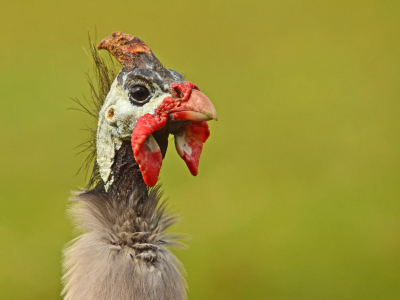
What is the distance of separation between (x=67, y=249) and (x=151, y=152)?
1.94 ft

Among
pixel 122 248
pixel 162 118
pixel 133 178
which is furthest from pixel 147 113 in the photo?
pixel 122 248

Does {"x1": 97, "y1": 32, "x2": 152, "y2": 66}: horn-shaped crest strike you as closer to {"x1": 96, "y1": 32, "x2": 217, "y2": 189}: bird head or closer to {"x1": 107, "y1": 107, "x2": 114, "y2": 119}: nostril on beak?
{"x1": 96, "y1": 32, "x2": 217, "y2": 189}: bird head

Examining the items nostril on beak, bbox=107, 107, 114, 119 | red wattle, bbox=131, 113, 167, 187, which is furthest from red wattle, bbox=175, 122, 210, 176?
nostril on beak, bbox=107, 107, 114, 119

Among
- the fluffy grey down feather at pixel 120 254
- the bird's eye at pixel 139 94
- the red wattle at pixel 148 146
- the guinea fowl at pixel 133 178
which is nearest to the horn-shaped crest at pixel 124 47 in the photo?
the guinea fowl at pixel 133 178

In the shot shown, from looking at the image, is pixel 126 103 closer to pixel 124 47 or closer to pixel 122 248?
pixel 124 47

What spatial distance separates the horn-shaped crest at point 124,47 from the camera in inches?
85.9

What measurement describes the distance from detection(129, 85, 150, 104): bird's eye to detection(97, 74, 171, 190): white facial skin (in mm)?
19

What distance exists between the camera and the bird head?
2092 millimetres

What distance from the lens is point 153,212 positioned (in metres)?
2.29

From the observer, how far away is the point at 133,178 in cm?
222

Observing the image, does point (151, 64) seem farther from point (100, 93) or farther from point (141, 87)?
point (100, 93)

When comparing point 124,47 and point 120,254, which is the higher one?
point 124,47

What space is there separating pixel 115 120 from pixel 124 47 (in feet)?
0.94

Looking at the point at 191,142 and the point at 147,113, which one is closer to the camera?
the point at 147,113
